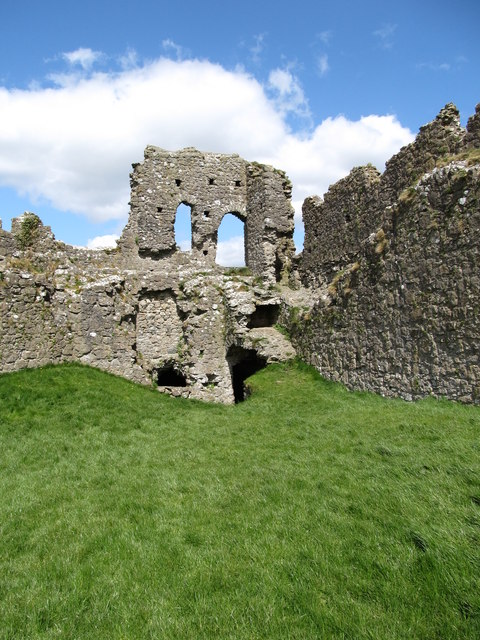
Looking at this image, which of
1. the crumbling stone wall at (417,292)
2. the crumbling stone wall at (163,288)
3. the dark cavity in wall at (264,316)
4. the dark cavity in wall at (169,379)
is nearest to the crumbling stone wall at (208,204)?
the crumbling stone wall at (163,288)

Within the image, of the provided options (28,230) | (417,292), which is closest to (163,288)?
(28,230)

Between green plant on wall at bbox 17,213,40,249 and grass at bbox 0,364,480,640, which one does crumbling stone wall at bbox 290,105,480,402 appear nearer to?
grass at bbox 0,364,480,640

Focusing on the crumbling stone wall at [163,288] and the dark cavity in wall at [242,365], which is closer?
the crumbling stone wall at [163,288]

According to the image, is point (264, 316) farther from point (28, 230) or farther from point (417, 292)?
point (28, 230)

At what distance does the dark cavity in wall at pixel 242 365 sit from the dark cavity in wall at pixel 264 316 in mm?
1269

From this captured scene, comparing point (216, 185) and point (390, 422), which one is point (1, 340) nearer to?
point (390, 422)

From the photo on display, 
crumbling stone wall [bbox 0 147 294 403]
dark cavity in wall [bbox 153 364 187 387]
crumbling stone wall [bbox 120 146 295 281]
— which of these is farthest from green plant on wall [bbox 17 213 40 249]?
dark cavity in wall [bbox 153 364 187 387]

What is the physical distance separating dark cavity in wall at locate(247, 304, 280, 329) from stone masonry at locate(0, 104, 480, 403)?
59 millimetres

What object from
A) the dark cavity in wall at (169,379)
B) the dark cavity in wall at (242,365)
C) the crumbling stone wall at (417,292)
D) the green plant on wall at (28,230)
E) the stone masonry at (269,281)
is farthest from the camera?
the dark cavity in wall at (169,379)

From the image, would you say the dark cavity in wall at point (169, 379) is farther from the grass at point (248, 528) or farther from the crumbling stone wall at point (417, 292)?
the grass at point (248, 528)

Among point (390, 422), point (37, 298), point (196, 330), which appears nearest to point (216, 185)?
point (196, 330)

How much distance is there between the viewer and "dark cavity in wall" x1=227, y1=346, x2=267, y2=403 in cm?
1700

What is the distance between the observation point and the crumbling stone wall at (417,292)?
9.66 metres

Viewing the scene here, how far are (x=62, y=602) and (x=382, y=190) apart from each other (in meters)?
15.4
